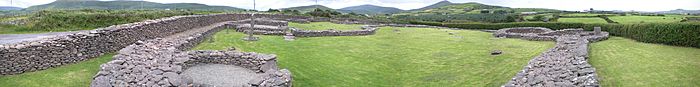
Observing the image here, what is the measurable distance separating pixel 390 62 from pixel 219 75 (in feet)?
23.2

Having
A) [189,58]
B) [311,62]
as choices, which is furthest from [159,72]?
[311,62]

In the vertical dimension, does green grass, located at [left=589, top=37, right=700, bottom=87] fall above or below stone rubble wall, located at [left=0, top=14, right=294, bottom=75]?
below

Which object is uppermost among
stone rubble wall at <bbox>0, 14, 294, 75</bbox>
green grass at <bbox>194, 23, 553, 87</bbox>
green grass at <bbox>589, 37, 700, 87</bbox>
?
stone rubble wall at <bbox>0, 14, 294, 75</bbox>

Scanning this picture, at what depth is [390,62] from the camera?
18828 mm

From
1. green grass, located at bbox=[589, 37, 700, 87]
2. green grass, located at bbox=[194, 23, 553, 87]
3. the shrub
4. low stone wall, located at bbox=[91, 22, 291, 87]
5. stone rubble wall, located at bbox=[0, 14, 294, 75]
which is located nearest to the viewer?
low stone wall, located at bbox=[91, 22, 291, 87]

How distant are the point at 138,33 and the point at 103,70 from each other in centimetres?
1003

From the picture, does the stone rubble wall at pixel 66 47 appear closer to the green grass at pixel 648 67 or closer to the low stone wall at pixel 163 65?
the low stone wall at pixel 163 65

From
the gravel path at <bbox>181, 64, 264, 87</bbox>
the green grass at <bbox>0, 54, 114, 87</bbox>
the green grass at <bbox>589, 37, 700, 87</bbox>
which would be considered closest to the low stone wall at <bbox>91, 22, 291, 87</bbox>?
the gravel path at <bbox>181, 64, 264, 87</bbox>

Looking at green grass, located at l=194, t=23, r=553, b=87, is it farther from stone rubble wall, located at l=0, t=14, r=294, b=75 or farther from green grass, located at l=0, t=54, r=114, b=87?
green grass, located at l=0, t=54, r=114, b=87

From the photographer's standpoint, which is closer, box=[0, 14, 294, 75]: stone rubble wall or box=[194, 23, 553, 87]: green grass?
box=[0, 14, 294, 75]: stone rubble wall

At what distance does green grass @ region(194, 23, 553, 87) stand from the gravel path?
149 cm

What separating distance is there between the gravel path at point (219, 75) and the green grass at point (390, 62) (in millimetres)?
1487

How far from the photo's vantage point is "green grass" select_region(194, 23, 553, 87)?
14.8m

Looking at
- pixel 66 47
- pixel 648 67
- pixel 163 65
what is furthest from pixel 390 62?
pixel 66 47
